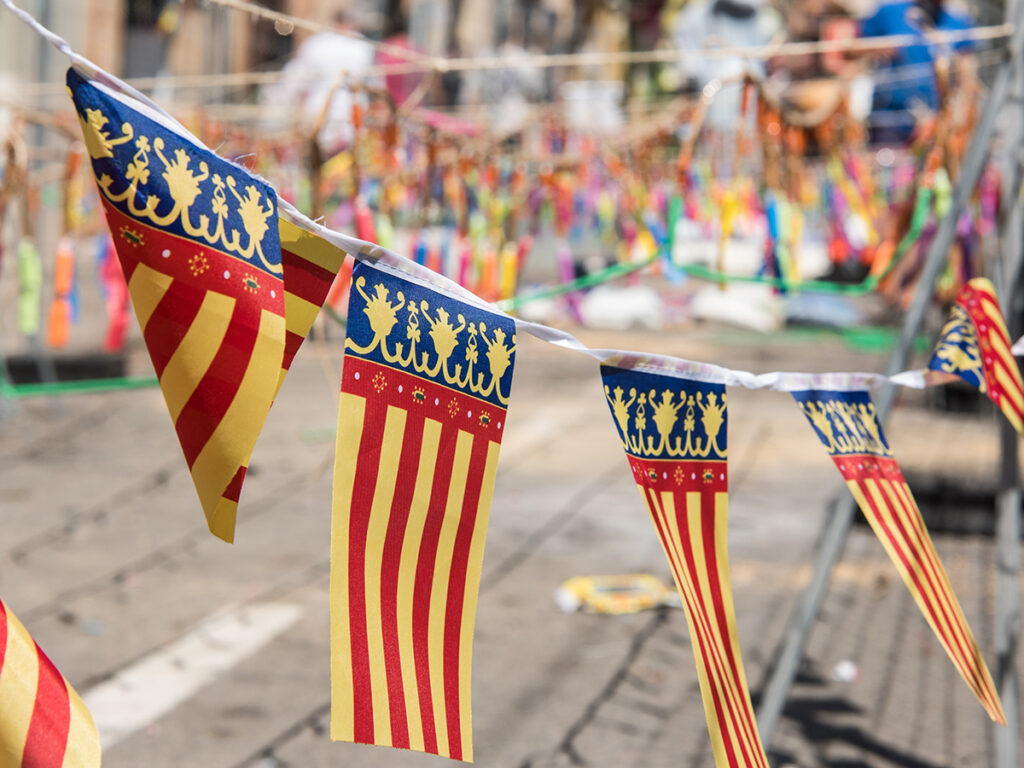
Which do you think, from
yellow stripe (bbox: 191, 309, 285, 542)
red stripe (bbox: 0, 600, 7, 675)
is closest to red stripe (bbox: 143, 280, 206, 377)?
yellow stripe (bbox: 191, 309, 285, 542)

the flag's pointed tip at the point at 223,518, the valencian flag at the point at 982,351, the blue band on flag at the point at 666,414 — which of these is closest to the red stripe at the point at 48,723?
the flag's pointed tip at the point at 223,518

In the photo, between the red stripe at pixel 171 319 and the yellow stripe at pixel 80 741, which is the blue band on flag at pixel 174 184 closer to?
the red stripe at pixel 171 319

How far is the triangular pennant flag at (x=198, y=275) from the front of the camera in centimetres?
183

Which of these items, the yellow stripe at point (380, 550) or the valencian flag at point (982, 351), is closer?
the yellow stripe at point (380, 550)

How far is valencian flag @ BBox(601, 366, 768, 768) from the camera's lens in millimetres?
2334

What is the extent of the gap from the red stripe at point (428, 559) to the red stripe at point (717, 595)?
0.61 m

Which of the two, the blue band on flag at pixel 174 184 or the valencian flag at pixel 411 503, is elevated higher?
the blue band on flag at pixel 174 184

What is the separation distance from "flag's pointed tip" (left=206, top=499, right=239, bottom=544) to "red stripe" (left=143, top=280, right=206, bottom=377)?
247 millimetres

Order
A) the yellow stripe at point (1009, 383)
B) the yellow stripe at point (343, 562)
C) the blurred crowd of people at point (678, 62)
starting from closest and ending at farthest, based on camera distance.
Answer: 1. the yellow stripe at point (343, 562)
2. the yellow stripe at point (1009, 383)
3. the blurred crowd of people at point (678, 62)

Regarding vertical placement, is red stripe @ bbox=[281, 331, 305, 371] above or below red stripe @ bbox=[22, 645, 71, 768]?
above

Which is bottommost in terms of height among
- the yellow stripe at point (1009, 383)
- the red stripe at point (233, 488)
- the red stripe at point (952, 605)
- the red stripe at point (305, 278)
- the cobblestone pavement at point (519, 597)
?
the cobblestone pavement at point (519, 597)

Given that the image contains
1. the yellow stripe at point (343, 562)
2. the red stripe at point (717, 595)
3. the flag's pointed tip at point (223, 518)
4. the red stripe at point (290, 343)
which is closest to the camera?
the flag's pointed tip at point (223, 518)

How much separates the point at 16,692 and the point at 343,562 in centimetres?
58

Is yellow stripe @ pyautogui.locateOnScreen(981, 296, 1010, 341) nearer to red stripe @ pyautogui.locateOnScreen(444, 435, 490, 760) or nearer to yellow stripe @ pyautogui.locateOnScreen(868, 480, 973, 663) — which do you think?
yellow stripe @ pyautogui.locateOnScreen(868, 480, 973, 663)
